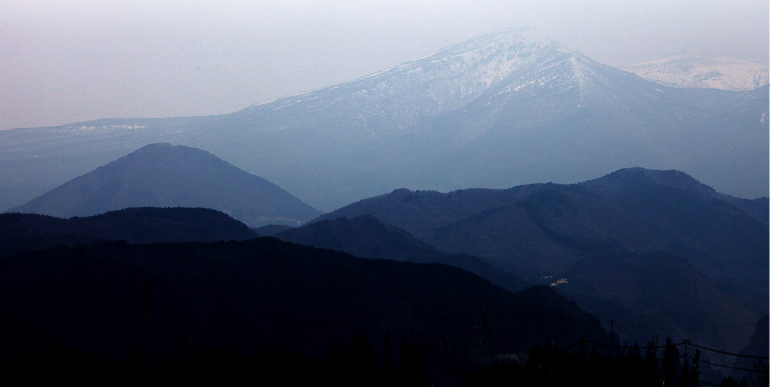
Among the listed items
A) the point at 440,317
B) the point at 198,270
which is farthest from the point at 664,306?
the point at 198,270

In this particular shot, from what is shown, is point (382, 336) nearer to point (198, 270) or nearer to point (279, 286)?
point (279, 286)

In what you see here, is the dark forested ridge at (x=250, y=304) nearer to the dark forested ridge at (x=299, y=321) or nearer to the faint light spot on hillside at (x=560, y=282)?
the dark forested ridge at (x=299, y=321)

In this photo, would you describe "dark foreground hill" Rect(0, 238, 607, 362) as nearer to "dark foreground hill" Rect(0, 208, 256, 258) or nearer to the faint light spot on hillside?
"dark foreground hill" Rect(0, 208, 256, 258)

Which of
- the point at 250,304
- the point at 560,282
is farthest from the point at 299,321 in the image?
the point at 560,282

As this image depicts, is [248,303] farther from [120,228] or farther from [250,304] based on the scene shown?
[120,228]

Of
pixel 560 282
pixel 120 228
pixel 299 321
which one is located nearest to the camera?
pixel 299 321

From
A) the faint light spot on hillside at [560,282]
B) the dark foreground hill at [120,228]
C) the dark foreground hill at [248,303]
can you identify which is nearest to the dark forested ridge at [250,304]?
the dark foreground hill at [248,303]

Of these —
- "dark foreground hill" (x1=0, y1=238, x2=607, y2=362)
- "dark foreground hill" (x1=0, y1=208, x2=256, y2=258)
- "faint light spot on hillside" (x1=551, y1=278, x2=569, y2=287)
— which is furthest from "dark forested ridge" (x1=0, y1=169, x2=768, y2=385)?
"faint light spot on hillside" (x1=551, y1=278, x2=569, y2=287)
